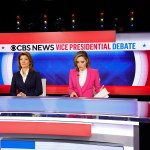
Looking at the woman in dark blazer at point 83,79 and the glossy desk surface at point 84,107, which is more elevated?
the woman in dark blazer at point 83,79

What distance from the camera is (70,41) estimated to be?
5.00m

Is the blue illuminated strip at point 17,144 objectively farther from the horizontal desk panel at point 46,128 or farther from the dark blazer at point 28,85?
the dark blazer at point 28,85

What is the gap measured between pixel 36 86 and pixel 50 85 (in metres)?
1.85

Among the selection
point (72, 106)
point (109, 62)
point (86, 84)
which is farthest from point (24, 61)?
point (109, 62)

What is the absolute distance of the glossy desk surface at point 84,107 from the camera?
163 centimetres

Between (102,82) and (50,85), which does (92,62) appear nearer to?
(102,82)

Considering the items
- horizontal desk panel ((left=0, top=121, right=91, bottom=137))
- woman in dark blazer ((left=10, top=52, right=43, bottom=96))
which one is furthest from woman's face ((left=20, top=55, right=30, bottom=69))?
horizontal desk panel ((left=0, top=121, right=91, bottom=137))
